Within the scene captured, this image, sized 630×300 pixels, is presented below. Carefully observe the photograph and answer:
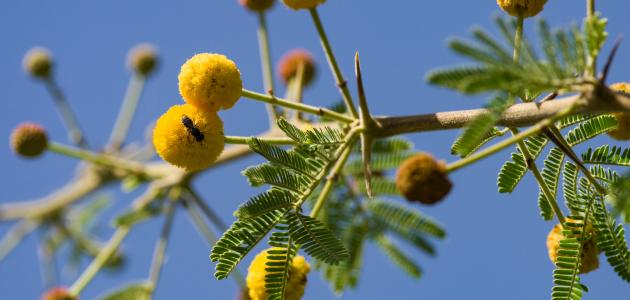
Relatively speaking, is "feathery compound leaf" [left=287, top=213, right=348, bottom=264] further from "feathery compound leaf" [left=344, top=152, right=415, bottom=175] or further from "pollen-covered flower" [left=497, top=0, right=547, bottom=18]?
"feathery compound leaf" [left=344, top=152, right=415, bottom=175]

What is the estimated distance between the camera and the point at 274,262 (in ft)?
11.4

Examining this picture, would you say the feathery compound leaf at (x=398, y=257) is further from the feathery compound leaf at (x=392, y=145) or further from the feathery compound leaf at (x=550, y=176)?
the feathery compound leaf at (x=550, y=176)

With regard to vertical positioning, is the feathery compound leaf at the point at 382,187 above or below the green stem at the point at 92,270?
below

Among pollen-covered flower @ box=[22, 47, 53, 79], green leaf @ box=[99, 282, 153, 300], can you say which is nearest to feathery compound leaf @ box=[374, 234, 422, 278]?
green leaf @ box=[99, 282, 153, 300]

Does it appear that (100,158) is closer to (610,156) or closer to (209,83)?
(209,83)

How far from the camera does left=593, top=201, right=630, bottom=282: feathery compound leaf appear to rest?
329 cm

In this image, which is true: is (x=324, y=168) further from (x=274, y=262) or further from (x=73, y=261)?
(x=73, y=261)

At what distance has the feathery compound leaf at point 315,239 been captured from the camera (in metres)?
3.40

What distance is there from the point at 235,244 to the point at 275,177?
14.0 inches

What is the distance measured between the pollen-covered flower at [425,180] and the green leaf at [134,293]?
3.51 metres

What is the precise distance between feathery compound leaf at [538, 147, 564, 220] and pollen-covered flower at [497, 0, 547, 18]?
2.01 feet

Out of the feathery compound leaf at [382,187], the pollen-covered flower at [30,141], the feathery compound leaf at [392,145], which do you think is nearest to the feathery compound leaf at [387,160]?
the feathery compound leaf at [392,145]

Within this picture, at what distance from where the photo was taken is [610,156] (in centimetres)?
347

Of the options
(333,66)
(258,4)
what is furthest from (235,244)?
(258,4)
